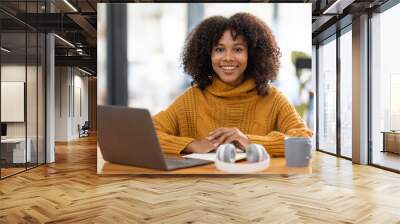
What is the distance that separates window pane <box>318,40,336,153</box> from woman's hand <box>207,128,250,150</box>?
7.31 metres

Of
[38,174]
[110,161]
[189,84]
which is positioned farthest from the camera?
[38,174]

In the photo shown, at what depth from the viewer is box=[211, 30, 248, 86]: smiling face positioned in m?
1.46

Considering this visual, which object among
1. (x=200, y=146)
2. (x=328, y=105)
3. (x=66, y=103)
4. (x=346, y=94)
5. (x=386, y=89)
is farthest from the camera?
(x=66, y=103)

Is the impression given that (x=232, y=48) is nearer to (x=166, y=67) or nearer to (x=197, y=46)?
(x=197, y=46)

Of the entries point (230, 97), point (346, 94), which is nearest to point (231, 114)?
point (230, 97)

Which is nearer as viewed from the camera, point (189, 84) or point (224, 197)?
point (189, 84)

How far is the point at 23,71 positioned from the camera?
276 inches

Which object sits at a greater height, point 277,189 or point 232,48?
point 232,48

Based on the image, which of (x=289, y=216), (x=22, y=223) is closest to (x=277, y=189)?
(x=289, y=216)

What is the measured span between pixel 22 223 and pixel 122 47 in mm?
2719

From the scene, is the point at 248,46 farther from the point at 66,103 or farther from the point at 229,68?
the point at 66,103

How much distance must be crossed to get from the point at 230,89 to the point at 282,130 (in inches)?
9.6

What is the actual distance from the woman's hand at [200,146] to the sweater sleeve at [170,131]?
0.02 m

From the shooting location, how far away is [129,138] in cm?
118
